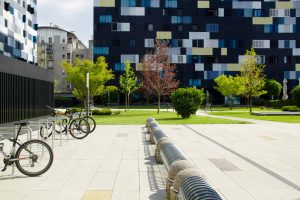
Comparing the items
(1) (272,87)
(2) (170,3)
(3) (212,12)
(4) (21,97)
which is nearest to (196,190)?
(4) (21,97)

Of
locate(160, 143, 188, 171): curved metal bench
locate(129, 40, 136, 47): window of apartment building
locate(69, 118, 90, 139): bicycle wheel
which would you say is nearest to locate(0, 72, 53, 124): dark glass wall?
locate(69, 118, 90, 139): bicycle wheel

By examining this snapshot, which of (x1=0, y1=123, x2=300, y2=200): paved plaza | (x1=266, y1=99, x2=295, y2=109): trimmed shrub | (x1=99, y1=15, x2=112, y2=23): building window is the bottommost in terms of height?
(x1=0, y1=123, x2=300, y2=200): paved plaza

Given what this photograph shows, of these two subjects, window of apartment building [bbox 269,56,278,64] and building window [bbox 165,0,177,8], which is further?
window of apartment building [bbox 269,56,278,64]

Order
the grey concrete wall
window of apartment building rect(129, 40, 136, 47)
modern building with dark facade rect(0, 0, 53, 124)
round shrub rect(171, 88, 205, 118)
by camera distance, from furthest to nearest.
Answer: window of apartment building rect(129, 40, 136, 47)
round shrub rect(171, 88, 205, 118)
modern building with dark facade rect(0, 0, 53, 124)
the grey concrete wall

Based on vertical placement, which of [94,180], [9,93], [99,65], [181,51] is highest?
[181,51]

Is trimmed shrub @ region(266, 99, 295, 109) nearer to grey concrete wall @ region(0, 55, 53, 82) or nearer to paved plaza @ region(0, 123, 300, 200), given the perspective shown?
grey concrete wall @ region(0, 55, 53, 82)

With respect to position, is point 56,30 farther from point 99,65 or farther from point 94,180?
point 94,180

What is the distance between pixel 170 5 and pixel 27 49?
139ft

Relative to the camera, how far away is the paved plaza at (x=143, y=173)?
6.95 meters

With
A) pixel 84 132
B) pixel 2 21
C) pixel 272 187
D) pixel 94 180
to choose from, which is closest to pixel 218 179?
pixel 272 187

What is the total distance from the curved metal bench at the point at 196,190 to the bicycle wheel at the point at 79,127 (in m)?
11.2

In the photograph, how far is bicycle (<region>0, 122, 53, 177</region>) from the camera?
327 inches

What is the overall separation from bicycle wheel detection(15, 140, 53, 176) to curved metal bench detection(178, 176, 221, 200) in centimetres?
448

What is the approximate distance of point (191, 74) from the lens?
79.8m
